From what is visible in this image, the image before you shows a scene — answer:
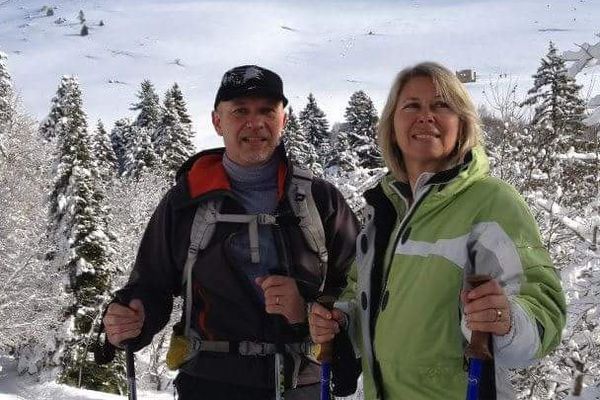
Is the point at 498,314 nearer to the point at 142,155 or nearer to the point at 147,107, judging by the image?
the point at 142,155

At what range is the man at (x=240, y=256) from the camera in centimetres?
333

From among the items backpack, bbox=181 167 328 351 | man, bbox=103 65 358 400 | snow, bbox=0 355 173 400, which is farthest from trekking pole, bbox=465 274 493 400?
snow, bbox=0 355 173 400

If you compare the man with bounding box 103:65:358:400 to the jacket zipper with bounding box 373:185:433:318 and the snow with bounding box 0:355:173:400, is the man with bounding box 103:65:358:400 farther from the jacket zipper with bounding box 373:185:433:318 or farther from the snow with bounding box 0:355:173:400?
the snow with bounding box 0:355:173:400

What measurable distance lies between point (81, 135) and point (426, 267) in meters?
27.8

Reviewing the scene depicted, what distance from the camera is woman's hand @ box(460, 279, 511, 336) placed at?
6.11ft

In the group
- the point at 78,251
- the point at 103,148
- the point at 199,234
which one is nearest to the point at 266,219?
the point at 199,234

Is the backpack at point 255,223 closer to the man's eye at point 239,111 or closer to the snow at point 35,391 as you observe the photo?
the man's eye at point 239,111

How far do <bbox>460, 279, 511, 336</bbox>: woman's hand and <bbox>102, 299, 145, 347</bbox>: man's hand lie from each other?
202 centimetres

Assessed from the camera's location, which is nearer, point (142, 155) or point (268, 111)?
point (268, 111)

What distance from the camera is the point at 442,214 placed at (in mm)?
2309

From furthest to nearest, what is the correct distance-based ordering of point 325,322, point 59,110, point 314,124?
point 314,124
point 59,110
point 325,322

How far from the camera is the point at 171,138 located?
49312 mm

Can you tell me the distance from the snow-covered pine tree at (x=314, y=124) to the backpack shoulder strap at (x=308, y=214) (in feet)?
186

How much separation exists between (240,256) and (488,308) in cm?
174
